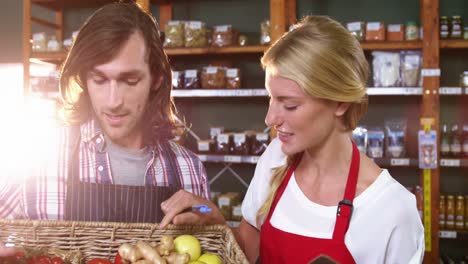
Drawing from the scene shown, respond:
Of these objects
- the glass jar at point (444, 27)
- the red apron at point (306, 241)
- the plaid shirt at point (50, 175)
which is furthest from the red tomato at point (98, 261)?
the glass jar at point (444, 27)

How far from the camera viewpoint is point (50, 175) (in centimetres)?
173

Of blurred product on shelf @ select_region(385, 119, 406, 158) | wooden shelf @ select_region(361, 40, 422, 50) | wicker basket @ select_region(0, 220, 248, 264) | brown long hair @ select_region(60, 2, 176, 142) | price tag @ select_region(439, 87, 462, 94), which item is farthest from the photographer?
blurred product on shelf @ select_region(385, 119, 406, 158)

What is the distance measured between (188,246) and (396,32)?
2.70 m

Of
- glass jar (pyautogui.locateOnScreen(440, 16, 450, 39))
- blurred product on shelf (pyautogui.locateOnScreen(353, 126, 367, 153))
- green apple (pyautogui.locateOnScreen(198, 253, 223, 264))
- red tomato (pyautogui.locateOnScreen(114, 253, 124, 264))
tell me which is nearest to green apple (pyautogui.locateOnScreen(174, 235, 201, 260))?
green apple (pyautogui.locateOnScreen(198, 253, 223, 264))

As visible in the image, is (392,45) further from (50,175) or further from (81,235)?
(81,235)

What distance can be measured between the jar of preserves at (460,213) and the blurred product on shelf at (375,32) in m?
1.26

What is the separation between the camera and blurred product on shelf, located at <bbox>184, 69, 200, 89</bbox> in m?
3.89

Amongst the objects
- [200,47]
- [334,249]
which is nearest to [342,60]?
[334,249]

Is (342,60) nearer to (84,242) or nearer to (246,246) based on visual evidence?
(246,246)

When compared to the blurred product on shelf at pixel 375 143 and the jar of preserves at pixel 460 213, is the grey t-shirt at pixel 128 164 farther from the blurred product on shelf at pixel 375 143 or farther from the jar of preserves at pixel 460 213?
the jar of preserves at pixel 460 213

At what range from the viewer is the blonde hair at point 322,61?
139cm

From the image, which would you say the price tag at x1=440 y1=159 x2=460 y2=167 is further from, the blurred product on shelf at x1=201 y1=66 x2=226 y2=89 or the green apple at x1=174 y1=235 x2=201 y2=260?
the green apple at x1=174 y1=235 x2=201 y2=260

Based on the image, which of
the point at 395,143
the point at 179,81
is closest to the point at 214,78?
the point at 179,81

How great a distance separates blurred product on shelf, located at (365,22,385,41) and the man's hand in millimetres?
2395
